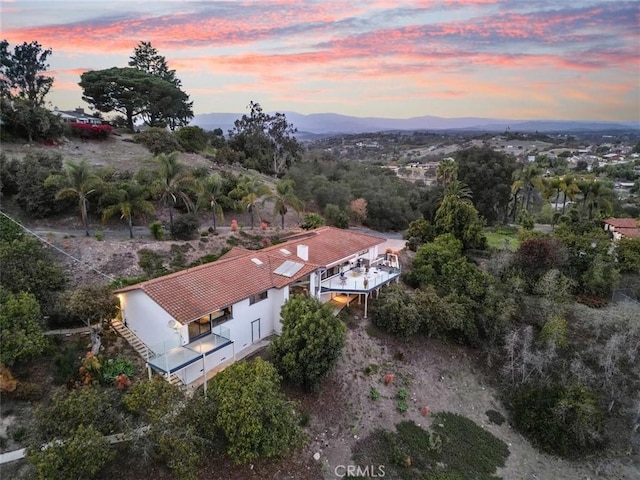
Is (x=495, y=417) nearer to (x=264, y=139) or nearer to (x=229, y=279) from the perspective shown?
(x=229, y=279)

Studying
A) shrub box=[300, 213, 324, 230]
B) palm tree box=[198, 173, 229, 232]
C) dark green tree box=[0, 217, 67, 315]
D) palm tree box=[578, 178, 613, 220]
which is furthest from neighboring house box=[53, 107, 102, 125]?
palm tree box=[578, 178, 613, 220]

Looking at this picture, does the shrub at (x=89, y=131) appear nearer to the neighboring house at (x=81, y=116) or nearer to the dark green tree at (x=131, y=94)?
the neighboring house at (x=81, y=116)

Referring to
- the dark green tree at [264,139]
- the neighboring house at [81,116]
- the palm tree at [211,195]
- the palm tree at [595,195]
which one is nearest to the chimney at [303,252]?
the palm tree at [211,195]

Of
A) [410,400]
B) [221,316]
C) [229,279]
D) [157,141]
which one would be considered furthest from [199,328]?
[157,141]

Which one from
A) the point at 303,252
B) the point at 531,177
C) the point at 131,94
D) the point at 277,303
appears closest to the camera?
the point at 277,303

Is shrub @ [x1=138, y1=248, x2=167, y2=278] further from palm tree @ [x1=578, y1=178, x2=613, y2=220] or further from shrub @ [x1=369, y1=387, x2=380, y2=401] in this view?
palm tree @ [x1=578, y1=178, x2=613, y2=220]

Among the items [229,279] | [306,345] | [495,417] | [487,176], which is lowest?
[495,417]
